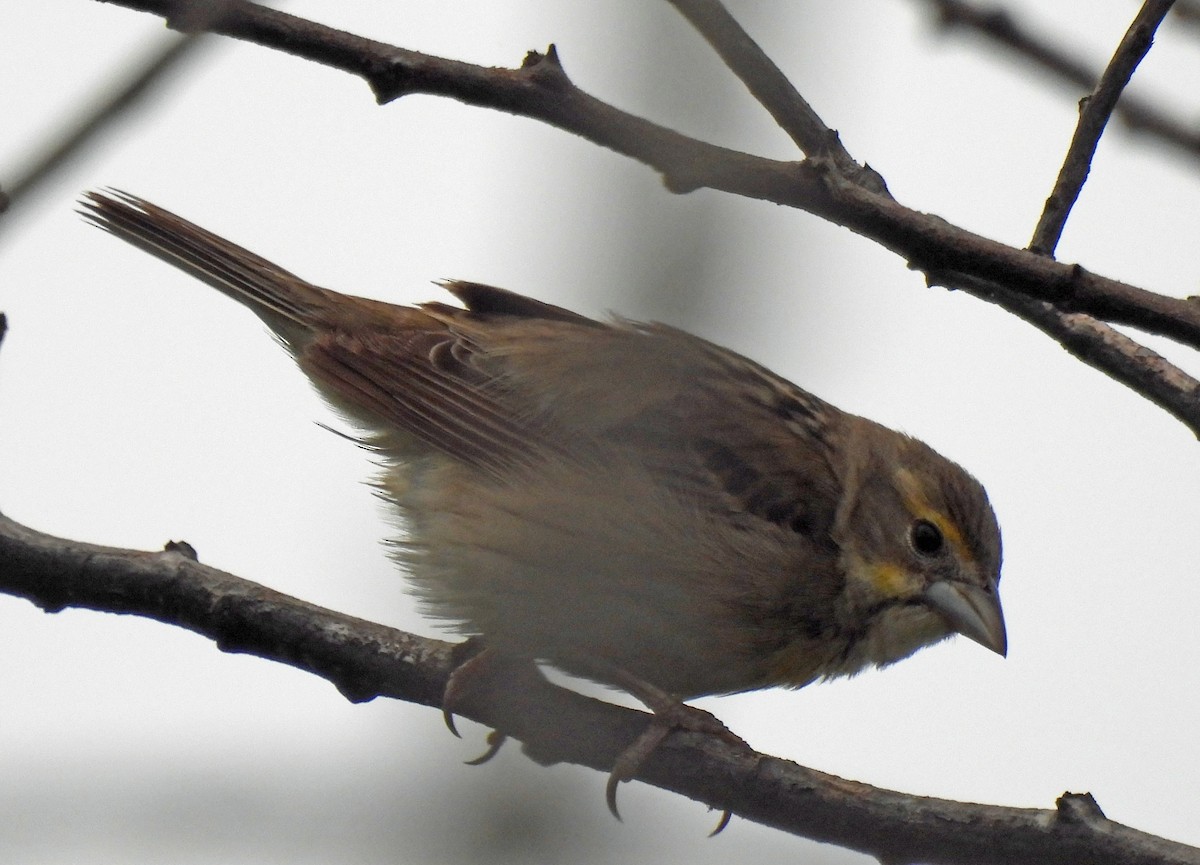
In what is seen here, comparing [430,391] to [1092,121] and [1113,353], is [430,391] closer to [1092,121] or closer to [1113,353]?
[1113,353]

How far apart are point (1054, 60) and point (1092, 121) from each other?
71cm

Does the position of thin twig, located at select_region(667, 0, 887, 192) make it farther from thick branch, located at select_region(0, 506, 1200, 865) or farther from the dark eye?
the dark eye

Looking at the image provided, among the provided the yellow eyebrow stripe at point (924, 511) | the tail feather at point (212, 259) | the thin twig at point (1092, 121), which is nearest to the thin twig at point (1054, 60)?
the thin twig at point (1092, 121)

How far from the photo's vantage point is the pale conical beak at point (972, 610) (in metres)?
5.01

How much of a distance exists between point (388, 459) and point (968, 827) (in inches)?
111

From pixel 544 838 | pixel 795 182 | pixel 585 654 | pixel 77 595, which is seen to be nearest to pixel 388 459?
pixel 585 654

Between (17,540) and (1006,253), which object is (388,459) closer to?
(17,540)

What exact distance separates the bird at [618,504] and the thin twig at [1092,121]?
1.14 metres

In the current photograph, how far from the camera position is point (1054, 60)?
437 centimetres

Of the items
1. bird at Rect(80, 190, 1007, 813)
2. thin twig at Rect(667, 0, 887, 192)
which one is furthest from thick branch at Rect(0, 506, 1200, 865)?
thin twig at Rect(667, 0, 887, 192)

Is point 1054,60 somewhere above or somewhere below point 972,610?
above

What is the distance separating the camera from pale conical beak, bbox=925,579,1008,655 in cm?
501

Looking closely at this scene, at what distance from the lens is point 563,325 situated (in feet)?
18.9

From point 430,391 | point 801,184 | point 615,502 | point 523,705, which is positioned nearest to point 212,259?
point 430,391
